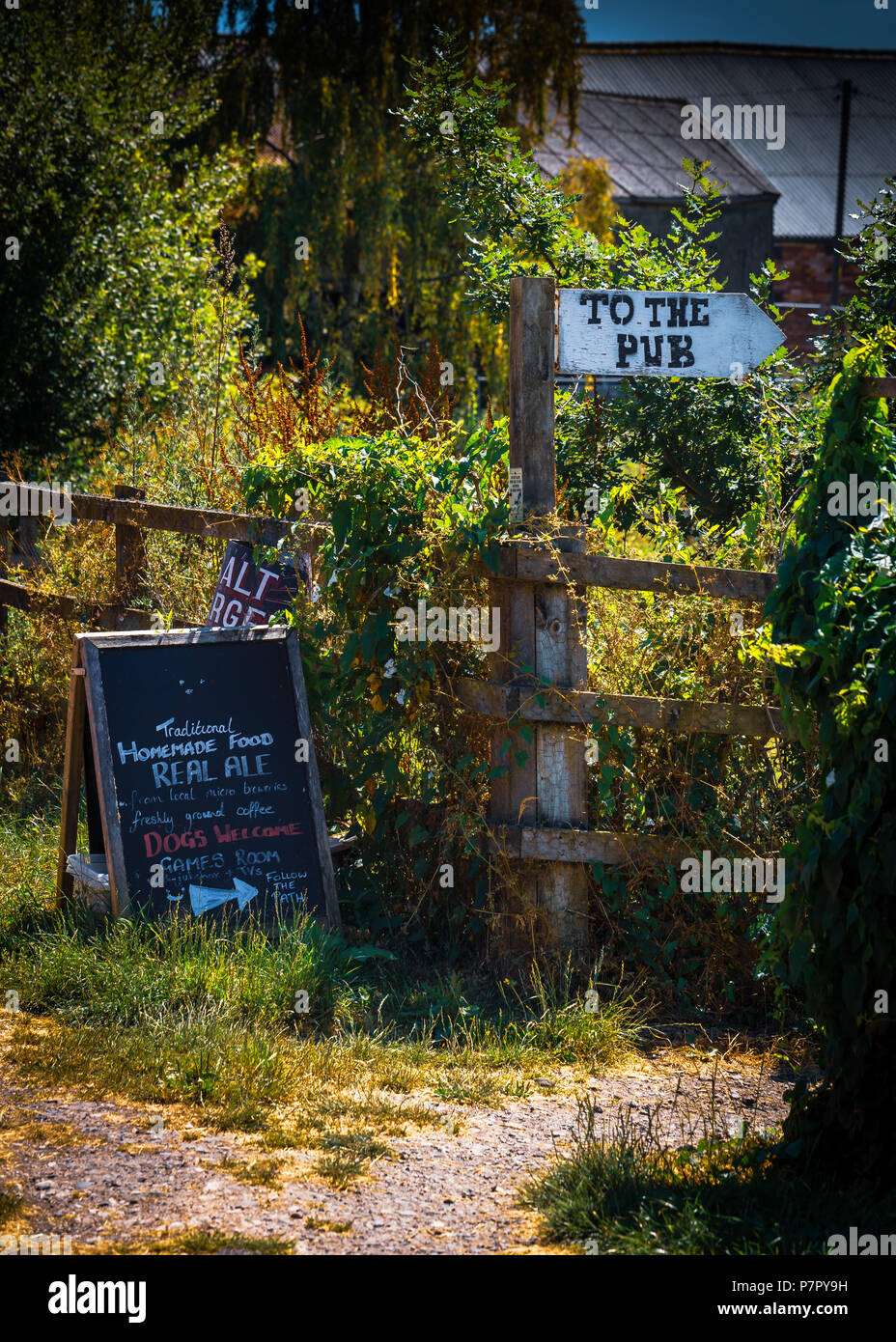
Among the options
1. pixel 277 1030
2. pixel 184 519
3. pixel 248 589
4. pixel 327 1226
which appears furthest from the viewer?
pixel 184 519

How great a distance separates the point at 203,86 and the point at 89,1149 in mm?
14124

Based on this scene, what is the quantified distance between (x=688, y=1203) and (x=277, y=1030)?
155 centimetres

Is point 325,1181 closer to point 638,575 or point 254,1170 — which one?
point 254,1170

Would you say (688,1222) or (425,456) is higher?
(425,456)

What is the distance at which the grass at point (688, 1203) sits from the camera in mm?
2684

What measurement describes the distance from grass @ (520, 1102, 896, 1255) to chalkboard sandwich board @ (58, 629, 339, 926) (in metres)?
1.81

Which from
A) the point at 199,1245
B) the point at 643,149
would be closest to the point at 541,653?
the point at 199,1245

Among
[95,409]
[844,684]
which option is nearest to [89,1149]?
[844,684]

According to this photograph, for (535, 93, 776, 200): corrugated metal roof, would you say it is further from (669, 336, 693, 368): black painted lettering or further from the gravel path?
the gravel path

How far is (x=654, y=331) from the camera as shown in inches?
168

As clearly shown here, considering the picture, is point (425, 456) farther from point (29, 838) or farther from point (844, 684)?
point (29, 838)

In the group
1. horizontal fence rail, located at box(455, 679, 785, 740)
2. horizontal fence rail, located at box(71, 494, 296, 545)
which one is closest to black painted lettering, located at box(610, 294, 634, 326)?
horizontal fence rail, located at box(455, 679, 785, 740)

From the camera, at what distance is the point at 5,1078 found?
3.62 metres

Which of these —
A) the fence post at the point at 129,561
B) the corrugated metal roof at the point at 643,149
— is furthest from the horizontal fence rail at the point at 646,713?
the corrugated metal roof at the point at 643,149
